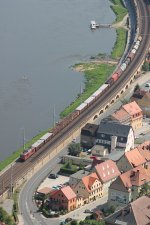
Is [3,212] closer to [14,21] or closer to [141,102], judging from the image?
[141,102]

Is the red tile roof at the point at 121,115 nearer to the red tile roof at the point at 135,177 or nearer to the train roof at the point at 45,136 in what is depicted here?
the train roof at the point at 45,136

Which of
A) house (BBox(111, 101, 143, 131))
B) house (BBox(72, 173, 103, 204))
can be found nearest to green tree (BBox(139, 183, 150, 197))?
house (BBox(72, 173, 103, 204))

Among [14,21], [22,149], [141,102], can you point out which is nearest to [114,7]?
[14,21]

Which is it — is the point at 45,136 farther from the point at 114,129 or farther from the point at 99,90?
the point at 99,90

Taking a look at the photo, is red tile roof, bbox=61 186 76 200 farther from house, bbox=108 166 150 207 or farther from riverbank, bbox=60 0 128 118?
riverbank, bbox=60 0 128 118

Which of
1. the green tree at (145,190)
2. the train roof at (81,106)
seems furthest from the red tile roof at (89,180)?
the train roof at (81,106)

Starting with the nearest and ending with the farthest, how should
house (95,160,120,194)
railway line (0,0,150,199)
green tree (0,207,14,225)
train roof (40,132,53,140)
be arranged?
green tree (0,207,14,225)
house (95,160,120,194)
railway line (0,0,150,199)
train roof (40,132,53,140)
